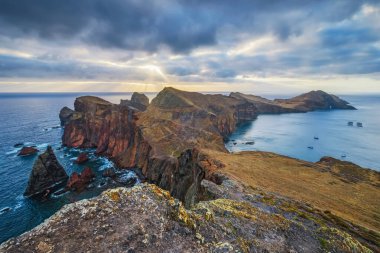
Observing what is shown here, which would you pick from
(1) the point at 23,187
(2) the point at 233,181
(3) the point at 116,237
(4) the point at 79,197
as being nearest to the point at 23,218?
(4) the point at 79,197

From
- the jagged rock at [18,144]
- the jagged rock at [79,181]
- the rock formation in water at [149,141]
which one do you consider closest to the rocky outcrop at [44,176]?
the jagged rock at [79,181]

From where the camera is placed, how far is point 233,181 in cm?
3105

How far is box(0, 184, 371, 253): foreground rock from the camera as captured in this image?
369 inches

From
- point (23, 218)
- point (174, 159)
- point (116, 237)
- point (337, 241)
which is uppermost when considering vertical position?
point (116, 237)

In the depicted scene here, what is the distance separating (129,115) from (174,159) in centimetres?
4007

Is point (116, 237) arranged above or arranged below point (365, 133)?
above

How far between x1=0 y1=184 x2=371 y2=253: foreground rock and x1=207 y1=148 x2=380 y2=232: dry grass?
16.2m

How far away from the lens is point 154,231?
10695mm

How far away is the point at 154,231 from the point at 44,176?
222ft

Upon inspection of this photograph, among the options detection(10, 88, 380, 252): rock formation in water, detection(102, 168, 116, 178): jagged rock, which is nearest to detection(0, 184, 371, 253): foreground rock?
detection(10, 88, 380, 252): rock formation in water

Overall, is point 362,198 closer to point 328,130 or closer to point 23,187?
point 23,187

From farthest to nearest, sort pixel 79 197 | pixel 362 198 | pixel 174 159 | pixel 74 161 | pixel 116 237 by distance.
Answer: pixel 74 161, pixel 174 159, pixel 79 197, pixel 362 198, pixel 116 237

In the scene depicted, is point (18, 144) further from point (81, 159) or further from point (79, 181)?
point (79, 181)

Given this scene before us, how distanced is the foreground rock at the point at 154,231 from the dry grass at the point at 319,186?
Answer: 16224mm
